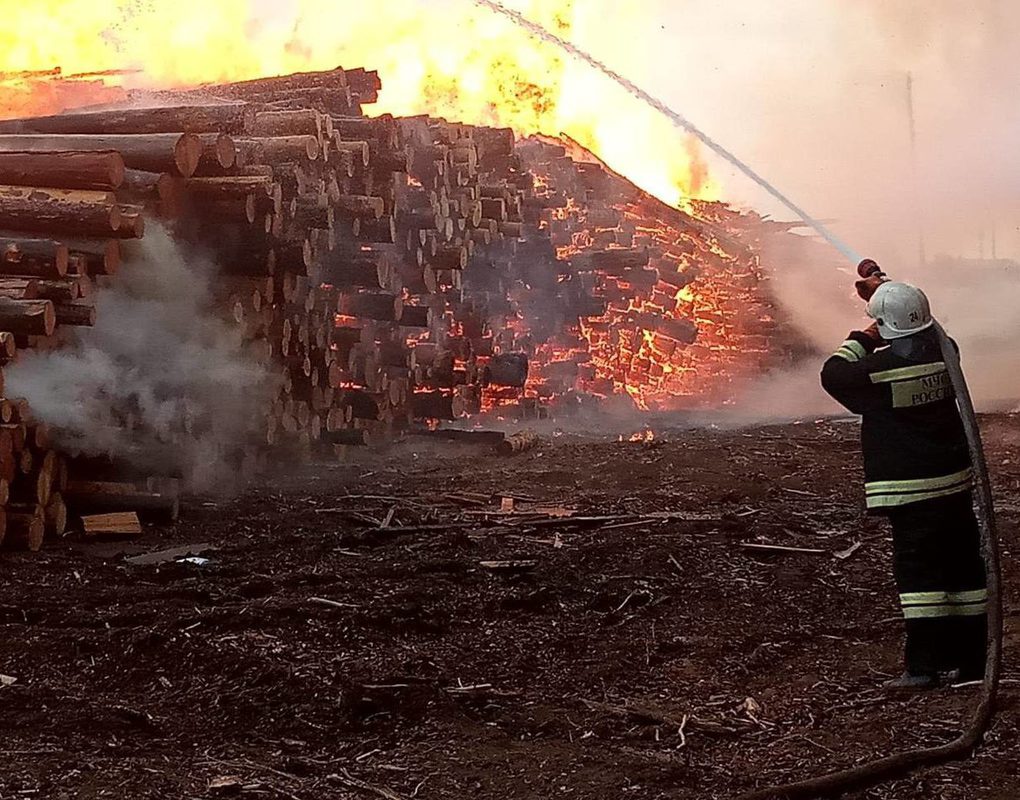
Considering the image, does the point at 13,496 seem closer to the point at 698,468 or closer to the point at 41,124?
the point at 41,124

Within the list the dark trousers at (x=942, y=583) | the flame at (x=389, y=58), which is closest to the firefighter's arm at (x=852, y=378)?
the dark trousers at (x=942, y=583)

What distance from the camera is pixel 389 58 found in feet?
49.4

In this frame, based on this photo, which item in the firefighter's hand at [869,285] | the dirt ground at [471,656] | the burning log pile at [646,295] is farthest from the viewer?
the burning log pile at [646,295]

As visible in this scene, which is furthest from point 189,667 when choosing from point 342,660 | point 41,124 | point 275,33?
point 275,33

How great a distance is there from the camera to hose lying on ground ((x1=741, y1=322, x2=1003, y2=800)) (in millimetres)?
3070

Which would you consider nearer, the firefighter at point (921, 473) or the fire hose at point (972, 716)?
the fire hose at point (972, 716)

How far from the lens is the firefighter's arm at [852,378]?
14.4ft

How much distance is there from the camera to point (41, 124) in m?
7.61

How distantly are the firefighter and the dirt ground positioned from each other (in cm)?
30

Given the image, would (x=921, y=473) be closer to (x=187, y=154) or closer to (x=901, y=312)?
(x=901, y=312)

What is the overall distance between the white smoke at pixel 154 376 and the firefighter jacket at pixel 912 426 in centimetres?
439

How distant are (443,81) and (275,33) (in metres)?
2.45

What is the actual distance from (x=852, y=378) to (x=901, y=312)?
1.08ft

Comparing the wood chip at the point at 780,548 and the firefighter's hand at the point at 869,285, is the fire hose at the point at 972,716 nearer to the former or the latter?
the firefighter's hand at the point at 869,285
